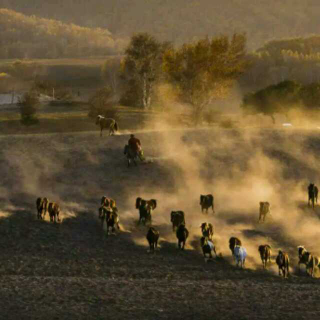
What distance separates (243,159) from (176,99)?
3517cm

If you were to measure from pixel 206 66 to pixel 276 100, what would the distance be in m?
14.3

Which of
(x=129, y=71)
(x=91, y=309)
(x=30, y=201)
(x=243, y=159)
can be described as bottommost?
(x=91, y=309)

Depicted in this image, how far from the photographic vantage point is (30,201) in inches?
1566

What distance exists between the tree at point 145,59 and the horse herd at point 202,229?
65.2m

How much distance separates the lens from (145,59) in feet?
341

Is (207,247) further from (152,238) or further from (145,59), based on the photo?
(145,59)

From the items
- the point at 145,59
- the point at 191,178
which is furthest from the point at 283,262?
the point at 145,59

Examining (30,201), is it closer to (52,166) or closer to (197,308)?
(52,166)

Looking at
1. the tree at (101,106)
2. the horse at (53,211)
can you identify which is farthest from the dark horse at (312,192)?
the tree at (101,106)

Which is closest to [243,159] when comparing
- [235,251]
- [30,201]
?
[30,201]

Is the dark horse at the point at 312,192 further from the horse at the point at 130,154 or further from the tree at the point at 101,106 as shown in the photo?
the tree at the point at 101,106

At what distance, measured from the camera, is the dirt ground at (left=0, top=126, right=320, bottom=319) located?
22.2 metres

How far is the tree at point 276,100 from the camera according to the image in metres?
86.6

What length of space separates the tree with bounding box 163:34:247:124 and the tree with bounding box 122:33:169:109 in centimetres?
2384
